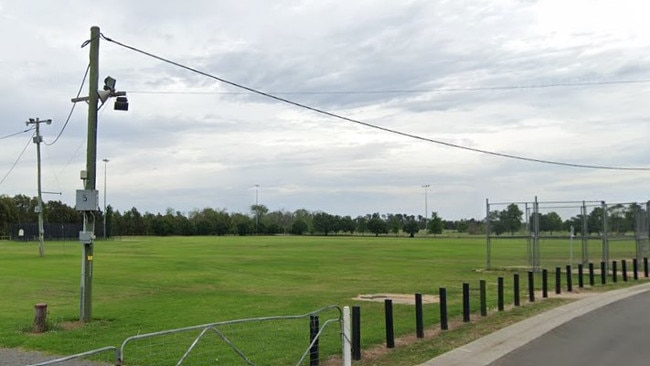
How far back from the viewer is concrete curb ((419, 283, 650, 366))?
931 cm

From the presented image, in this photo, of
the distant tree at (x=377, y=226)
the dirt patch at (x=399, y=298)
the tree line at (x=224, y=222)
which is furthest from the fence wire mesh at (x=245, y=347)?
the distant tree at (x=377, y=226)

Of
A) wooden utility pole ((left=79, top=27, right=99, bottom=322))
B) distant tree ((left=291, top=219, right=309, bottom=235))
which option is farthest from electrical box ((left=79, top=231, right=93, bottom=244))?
distant tree ((left=291, top=219, right=309, bottom=235))

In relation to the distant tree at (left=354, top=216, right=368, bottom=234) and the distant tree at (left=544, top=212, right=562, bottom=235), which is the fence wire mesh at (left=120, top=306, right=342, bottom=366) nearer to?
the distant tree at (left=544, top=212, right=562, bottom=235)

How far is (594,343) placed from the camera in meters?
10.5

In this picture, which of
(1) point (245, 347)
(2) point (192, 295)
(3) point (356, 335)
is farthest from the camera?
(2) point (192, 295)

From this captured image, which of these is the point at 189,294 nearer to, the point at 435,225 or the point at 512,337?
the point at 512,337

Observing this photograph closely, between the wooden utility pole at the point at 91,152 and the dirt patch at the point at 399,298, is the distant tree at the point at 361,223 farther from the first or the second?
the wooden utility pole at the point at 91,152

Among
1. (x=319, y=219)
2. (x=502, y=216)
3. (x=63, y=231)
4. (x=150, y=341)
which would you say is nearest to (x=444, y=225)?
(x=319, y=219)

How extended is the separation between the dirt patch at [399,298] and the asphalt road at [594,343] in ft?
14.1

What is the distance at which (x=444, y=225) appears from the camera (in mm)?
149250

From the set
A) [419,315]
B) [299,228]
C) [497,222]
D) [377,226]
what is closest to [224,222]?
[299,228]

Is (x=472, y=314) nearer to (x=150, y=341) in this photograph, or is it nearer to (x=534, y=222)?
(x=150, y=341)

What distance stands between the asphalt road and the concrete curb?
7.5 inches

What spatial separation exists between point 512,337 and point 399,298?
6.27 m
